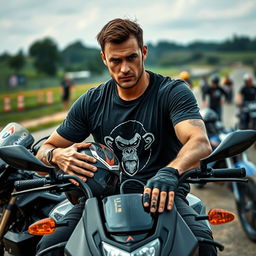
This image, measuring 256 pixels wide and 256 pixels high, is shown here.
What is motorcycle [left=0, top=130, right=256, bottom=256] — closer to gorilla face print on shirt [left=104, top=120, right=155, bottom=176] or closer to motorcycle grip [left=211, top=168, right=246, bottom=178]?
motorcycle grip [left=211, top=168, right=246, bottom=178]

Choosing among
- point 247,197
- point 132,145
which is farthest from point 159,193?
point 247,197

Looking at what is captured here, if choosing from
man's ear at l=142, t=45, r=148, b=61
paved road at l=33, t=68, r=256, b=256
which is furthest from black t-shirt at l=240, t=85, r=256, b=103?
man's ear at l=142, t=45, r=148, b=61

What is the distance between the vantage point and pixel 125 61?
247 cm

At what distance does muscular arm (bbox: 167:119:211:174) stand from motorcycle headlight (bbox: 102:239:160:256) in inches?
20.5

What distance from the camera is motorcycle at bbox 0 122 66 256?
2846mm

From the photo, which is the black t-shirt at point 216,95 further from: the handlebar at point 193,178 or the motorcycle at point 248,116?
the handlebar at point 193,178

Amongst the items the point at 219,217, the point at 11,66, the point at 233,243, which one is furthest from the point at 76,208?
the point at 11,66

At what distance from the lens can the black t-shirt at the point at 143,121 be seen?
2510mm

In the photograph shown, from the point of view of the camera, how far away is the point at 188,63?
125188mm

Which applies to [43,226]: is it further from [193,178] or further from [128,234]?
[193,178]

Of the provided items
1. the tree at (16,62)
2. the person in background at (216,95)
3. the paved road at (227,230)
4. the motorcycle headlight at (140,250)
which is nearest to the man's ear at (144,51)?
the motorcycle headlight at (140,250)

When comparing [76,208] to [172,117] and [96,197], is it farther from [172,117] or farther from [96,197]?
[172,117]

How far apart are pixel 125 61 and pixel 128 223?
1.14m

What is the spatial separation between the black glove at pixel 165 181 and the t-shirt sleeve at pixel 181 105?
689mm
